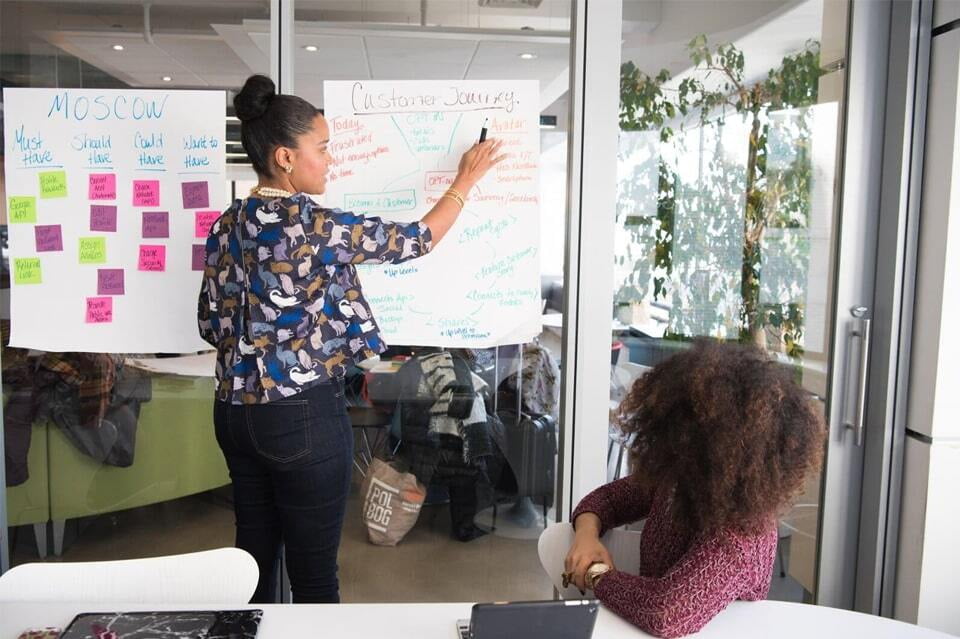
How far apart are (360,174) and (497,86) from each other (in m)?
0.49

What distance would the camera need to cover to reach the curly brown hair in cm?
132

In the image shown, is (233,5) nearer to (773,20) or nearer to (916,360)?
(773,20)

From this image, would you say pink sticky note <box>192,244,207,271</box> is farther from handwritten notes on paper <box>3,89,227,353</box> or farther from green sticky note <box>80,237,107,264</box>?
green sticky note <box>80,237,107,264</box>

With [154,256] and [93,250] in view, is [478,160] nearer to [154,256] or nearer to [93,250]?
[154,256]

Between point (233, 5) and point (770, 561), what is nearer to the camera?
point (770, 561)

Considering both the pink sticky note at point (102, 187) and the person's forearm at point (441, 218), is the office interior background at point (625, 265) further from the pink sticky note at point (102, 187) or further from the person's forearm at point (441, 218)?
the person's forearm at point (441, 218)

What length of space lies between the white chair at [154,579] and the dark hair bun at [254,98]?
40.3 inches

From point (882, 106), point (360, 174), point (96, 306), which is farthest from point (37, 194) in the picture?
point (882, 106)

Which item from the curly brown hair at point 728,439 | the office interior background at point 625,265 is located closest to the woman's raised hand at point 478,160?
the office interior background at point 625,265

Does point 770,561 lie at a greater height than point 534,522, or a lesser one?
greater

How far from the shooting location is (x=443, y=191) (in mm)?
2494

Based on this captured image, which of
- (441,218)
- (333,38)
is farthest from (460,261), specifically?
(333,38)

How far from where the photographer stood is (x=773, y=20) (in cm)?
258

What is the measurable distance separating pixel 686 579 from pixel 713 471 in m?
0.18
